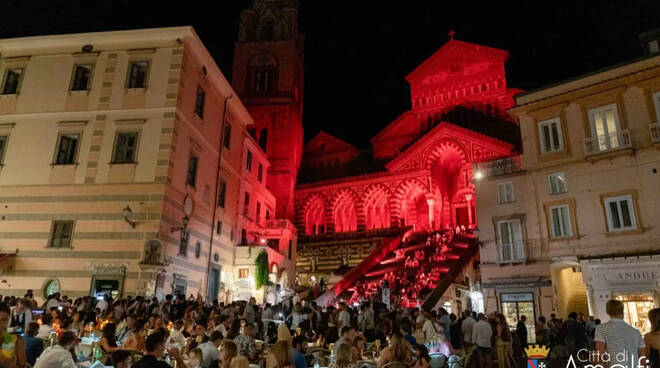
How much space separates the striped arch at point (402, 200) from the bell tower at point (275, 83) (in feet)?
31.0

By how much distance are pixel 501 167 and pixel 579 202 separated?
4.21m

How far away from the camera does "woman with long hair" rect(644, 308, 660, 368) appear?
538cm

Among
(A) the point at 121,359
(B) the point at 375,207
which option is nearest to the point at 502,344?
(A) the point at 121,359

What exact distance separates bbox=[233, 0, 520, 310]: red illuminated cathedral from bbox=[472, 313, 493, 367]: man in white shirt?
16787mm

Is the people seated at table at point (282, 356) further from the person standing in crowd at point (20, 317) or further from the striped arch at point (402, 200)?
the striped arch at point (402, 200)

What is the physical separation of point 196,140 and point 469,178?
21.8m

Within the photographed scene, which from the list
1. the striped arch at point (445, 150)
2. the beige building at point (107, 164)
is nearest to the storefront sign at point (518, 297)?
the beige building at point (107, 164)

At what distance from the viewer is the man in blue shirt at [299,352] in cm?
729

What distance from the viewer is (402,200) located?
3762 centimetres

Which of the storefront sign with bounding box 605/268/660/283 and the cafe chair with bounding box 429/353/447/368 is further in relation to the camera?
the storefront sign with bounding box 605/268/660/283

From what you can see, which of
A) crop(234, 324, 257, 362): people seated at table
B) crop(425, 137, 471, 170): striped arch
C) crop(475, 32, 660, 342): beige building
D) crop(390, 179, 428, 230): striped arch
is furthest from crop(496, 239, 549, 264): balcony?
crop(234, 324, 257, 362): people seated at table

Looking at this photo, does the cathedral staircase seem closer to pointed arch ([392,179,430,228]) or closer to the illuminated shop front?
pointed arch ([392,179,430,228])

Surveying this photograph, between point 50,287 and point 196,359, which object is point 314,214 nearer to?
point 50,287

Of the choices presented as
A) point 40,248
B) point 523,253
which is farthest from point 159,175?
point 523,253
